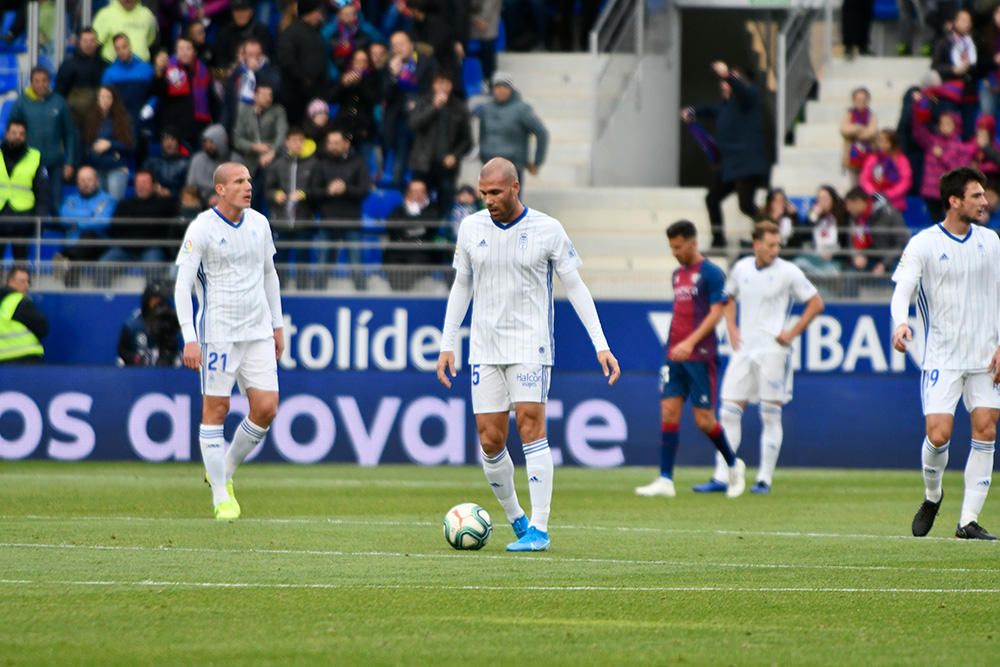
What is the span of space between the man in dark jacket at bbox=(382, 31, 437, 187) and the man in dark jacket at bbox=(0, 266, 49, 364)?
4.87 metres

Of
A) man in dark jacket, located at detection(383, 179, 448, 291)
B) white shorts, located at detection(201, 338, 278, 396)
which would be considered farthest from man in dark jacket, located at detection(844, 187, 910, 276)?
white shorts, located at detection(201, 338, 278, 396)

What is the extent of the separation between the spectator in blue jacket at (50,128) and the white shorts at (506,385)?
1310 cm

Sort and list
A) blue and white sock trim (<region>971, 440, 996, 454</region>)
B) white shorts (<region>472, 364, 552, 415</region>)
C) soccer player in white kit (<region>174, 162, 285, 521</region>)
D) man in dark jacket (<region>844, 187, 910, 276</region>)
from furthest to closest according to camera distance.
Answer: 1. man in dark jacket (<region>844, 187, 910, 276</region>)
2. soccer player in white kit (<region>174, 162, 285, 521</region>)
3. blue and white sock trim (<region>971, 440, 996, 454</region>)
4. white shorts (<region>472, 364, 552, 415</region>)

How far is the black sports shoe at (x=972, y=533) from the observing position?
1182 cm

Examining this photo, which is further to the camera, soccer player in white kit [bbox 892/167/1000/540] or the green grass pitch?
soccer player in white kit [bbox 892/167/1000/540]

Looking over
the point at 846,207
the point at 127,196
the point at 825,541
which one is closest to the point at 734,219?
the point at 846,207

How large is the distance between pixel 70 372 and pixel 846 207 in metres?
9.10

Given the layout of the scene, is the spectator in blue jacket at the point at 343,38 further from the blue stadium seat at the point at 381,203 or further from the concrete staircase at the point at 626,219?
the concrete staircase at the point at 626,219

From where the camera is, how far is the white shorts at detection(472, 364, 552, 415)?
10.7 meters

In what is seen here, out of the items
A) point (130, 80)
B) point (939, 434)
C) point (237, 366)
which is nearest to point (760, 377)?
point (939, 434)

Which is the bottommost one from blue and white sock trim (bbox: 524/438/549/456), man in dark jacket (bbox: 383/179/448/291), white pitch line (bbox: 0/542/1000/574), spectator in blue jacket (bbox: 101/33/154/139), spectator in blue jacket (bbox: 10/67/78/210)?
white pitch line (bbox: 0/542/1000/574)

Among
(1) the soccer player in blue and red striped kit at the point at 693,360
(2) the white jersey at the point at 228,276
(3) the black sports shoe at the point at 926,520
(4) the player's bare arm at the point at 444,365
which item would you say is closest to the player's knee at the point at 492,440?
(4) the player's bare arm at the point at 444,365

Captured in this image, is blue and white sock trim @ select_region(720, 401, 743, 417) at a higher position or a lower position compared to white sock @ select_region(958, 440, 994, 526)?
lower

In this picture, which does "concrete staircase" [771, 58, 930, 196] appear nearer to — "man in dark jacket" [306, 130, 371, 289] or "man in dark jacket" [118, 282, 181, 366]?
"man in dark jacket" [306, 130, 371, 289]
